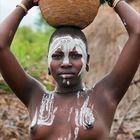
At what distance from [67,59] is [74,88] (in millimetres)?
187

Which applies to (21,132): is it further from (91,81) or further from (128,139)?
(91,81)

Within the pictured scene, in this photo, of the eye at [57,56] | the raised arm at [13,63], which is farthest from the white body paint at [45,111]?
the eye at [57,56]

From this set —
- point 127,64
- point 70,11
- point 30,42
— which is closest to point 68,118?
point 127,64

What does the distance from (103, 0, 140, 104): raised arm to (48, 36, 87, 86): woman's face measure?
0.62 ft

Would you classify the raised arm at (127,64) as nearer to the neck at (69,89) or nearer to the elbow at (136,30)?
the elbow at (136,30)

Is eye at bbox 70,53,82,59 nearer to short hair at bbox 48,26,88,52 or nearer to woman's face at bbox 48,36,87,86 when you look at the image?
woman's face at bbox 48,36,87,86

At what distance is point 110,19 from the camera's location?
8875 mm

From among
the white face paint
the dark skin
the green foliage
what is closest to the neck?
the dark skin

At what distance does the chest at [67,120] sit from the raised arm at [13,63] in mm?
146

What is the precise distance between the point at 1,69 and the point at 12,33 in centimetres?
23

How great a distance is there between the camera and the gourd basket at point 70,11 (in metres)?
4.11

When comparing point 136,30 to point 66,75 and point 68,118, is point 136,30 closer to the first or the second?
point 66,75

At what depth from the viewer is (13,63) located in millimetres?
4160

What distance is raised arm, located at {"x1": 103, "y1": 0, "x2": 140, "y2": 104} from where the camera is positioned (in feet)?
13.3
